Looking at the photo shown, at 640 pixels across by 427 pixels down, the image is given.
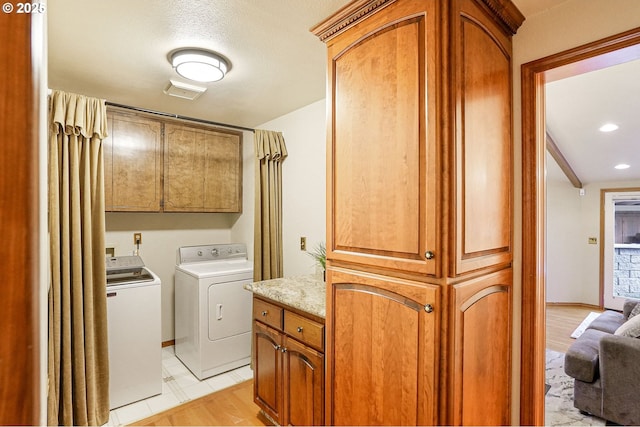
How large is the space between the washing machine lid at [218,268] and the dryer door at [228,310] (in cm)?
9

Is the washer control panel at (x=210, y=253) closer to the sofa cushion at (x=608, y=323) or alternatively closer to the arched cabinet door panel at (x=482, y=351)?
the arched cabinet door panel at (x=482, y=351)

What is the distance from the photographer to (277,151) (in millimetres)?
2910

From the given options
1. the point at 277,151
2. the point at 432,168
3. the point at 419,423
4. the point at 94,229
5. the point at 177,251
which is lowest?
the point at 419,423

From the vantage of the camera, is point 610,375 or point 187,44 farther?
point 610,375

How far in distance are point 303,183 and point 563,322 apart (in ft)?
14.6

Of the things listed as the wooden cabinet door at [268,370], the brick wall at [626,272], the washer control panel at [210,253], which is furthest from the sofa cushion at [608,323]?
the washer control panel at [210,253]

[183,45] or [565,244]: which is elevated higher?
[183,45]

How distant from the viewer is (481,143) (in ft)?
4.13

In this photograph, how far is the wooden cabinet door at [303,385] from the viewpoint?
1.59 metres

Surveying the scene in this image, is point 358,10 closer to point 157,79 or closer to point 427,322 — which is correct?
point 427,322

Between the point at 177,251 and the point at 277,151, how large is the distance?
5.10 ft

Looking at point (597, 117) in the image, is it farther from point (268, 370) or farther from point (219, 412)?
point (219, 412)

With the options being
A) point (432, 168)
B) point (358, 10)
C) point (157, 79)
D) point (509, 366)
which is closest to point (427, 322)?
point (432, 168)
